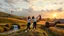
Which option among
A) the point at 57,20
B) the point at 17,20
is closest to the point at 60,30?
the point at 57,20

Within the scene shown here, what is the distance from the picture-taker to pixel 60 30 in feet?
20.6

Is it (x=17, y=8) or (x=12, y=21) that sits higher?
(x=17, y=8)

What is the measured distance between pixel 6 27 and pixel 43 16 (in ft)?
5.07

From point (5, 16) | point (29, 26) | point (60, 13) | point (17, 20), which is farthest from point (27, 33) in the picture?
point (60, 13)

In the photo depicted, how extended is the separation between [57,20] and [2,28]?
220 centimetres

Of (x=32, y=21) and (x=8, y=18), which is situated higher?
(x=8, y=18)

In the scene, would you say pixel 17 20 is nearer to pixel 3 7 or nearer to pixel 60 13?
pixel 3 7

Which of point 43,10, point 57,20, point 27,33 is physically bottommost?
point 27,33

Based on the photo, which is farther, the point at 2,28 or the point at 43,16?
the point at 43,16

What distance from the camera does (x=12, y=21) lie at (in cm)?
649

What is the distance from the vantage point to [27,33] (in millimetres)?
6102

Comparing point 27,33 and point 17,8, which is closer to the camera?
point 27,33

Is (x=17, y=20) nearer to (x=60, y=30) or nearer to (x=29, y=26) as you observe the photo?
(x=29, y=26)

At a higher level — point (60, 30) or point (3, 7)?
point (3, 7)
